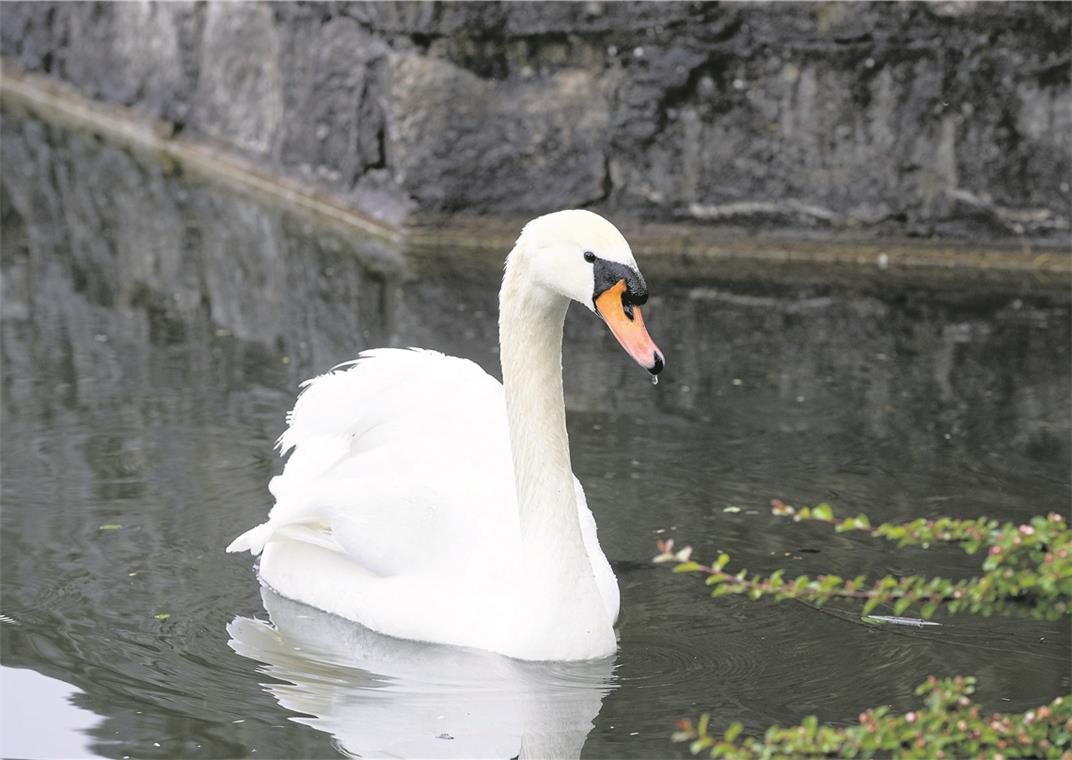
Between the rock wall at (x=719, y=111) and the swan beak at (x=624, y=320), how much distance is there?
242 inches

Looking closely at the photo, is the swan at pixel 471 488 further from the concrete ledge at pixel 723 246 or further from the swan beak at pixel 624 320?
the concrete ledge at pixel 723 246

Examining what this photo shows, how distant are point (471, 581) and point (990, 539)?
213 centimetres

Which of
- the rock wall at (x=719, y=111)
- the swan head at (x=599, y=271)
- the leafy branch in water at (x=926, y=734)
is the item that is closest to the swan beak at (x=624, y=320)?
the swan head at (x=599, y=271)

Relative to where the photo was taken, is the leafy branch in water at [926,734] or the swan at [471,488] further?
the swan at [471,488]

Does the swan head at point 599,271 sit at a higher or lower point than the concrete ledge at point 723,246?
higher

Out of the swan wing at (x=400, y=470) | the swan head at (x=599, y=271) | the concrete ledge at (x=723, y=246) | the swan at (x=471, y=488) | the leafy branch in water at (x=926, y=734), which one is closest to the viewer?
the leafy branch in water at (x=926, y=734)

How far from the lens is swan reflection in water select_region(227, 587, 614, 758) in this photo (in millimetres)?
4160

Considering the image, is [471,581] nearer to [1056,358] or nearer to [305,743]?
[305,743]

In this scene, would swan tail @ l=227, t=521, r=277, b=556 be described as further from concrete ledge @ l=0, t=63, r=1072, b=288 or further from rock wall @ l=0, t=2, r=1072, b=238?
A: rock wall @ l=0, t=2, r=1072, b=238

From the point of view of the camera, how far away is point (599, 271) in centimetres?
434

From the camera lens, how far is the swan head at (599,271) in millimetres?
4277

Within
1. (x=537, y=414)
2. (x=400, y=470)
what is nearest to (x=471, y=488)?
(x=400, y=470)

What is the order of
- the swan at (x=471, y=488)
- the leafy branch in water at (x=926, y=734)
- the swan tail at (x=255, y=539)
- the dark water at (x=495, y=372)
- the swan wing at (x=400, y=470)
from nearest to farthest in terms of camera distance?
the leafy branch in water at (x=926, y=734)
the dark water at (x=495, y=372)
the swan at (x=471, y=488)
the swan wing at (x=400, y=470)
the swan tail at (x=255, y=539)

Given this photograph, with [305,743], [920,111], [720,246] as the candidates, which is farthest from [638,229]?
[305,743]
